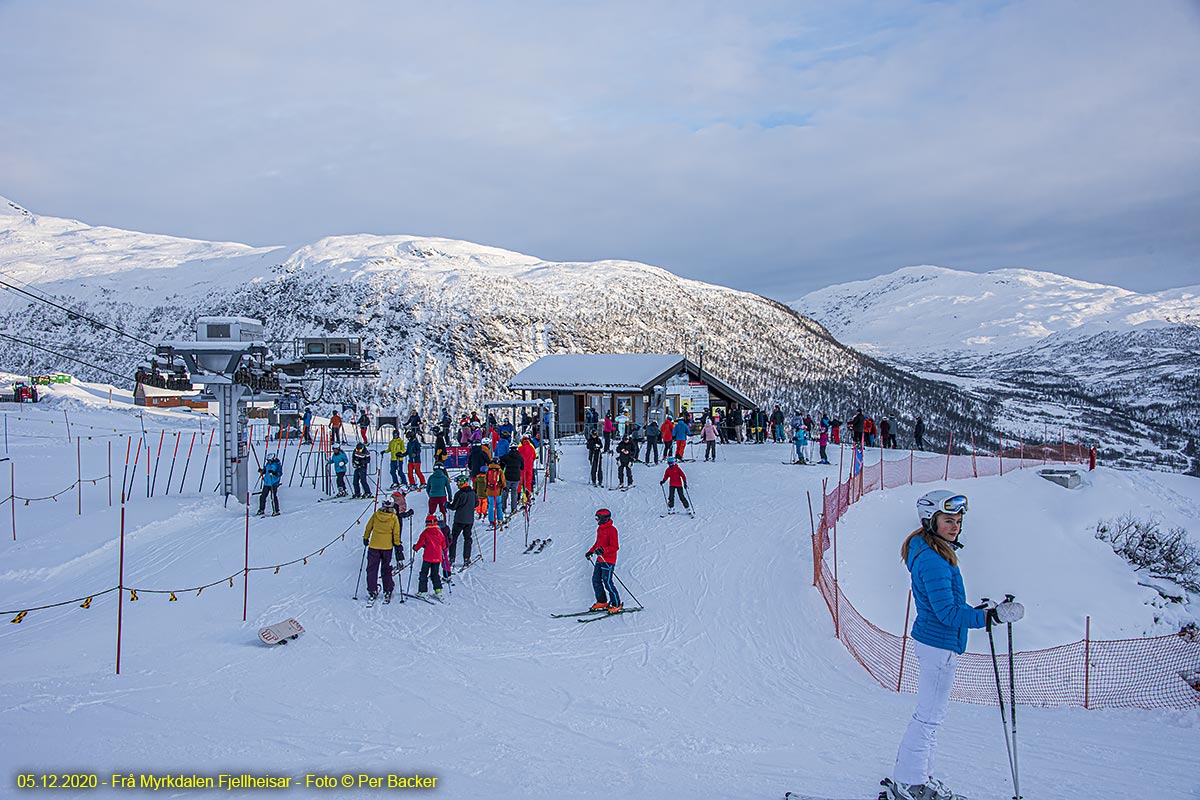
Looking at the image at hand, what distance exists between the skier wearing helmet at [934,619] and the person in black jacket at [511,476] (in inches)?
470

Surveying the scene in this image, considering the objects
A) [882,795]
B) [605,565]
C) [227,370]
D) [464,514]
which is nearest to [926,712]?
[882,795]

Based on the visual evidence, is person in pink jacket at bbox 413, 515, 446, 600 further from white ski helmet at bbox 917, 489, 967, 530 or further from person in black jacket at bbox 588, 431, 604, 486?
person in black jacket at bbox 588, 431, 604, 486

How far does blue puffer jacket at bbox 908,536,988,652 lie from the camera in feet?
13.2

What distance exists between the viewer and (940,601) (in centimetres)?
403

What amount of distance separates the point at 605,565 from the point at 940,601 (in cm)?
684

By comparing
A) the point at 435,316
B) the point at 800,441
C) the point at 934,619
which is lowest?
the point at 934,619

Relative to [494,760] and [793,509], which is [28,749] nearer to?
[494,760]

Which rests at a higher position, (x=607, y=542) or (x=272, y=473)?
(x=272, y=473)

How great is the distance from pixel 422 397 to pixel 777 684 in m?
54.8

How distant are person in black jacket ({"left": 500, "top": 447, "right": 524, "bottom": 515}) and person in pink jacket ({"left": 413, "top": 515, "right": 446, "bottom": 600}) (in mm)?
4465

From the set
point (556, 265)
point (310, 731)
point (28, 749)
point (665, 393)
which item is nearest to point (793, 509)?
point (310, 731)

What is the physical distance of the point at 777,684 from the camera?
8203 mm

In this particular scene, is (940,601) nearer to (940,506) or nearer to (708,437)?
(940,506)

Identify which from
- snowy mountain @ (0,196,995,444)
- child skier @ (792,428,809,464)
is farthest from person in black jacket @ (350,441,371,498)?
snowy mountain @ (0,196,995,444)
